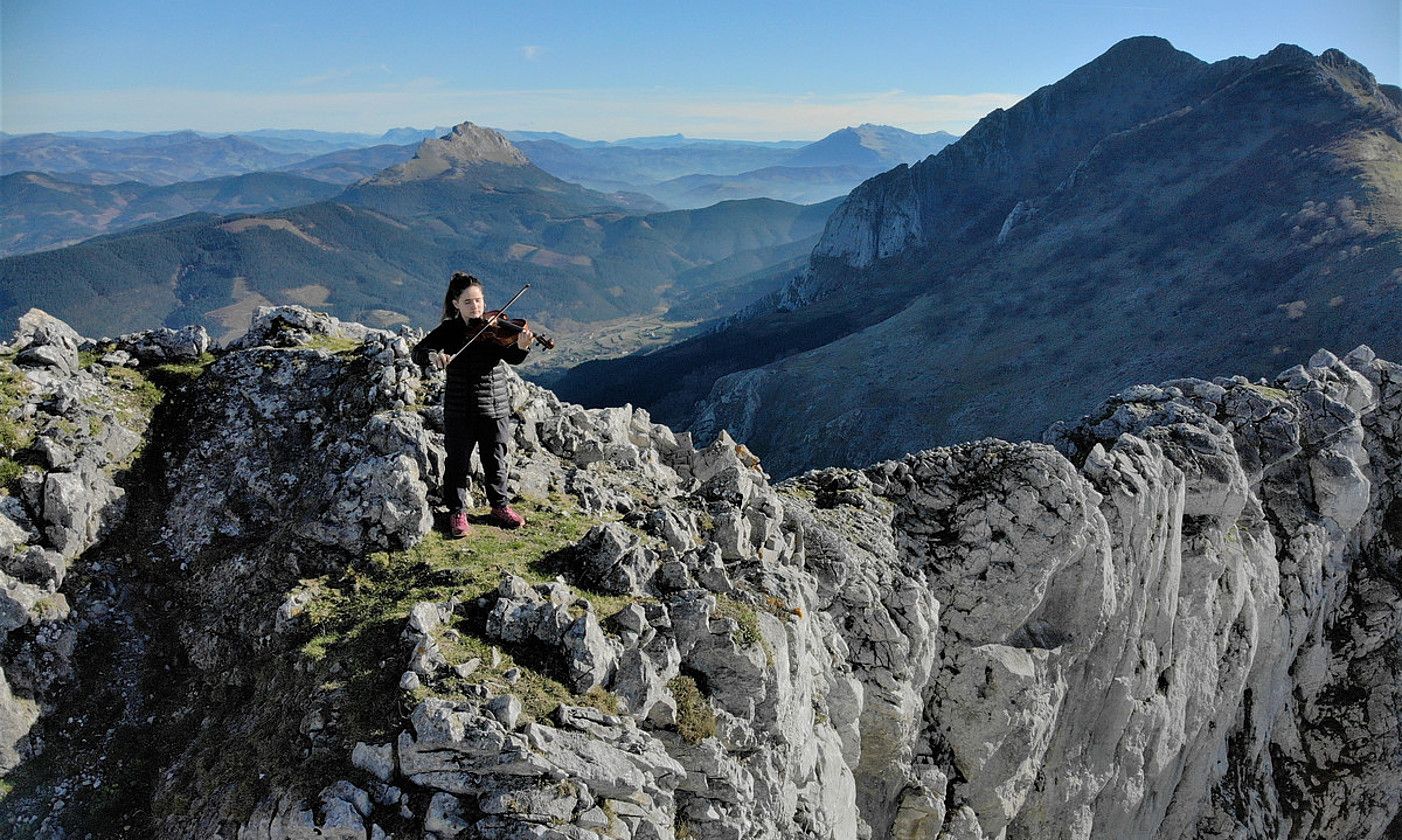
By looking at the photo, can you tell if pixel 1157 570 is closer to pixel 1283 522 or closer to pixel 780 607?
pixel 1283 522

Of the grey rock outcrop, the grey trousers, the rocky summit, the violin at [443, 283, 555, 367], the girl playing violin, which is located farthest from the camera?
the grey trousers

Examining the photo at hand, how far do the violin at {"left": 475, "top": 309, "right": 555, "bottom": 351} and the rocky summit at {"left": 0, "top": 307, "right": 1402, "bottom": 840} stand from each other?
308cm

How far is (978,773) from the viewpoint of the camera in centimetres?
2453

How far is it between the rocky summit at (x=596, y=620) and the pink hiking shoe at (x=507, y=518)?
1.14ft

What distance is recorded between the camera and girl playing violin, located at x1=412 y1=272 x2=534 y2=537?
16.8 m

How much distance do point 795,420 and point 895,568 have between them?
123271mm

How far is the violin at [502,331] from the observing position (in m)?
16.7

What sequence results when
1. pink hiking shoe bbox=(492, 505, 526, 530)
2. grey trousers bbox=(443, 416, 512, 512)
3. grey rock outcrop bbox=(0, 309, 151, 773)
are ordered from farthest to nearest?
pink hiking shoe bbox=(492, 505, 526, 530)
grey trousers bbox=(443, 416, 512, 512)
grey rock outcrop bbox=(0, 309, 151, 773)

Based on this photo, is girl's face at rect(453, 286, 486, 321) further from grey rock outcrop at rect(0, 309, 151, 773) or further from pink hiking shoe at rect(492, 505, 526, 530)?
grey rock outcrop at rect(0, 309, 151, 773)

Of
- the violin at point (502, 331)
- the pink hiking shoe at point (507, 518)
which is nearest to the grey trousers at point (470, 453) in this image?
the pink hiking shoe at point (507, 518)

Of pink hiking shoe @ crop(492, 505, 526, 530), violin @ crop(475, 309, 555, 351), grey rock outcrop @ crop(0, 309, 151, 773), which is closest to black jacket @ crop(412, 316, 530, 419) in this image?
violin @ crop(475, 309, 555, 351)

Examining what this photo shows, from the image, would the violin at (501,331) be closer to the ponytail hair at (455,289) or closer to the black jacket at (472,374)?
the black jacket at (472,374)

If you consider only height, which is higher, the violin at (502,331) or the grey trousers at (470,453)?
the violin at (502,331)

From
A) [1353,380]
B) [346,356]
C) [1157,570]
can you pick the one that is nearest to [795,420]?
[1353,380]
